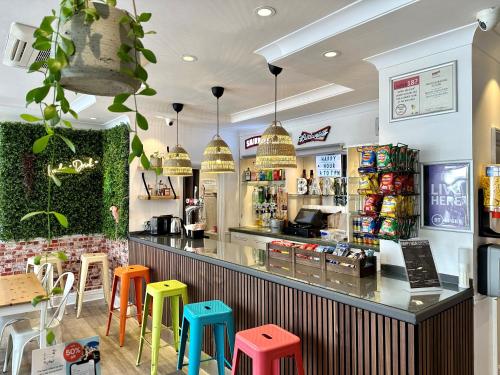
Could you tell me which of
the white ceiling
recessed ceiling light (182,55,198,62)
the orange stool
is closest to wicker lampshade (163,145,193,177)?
the white ceiling

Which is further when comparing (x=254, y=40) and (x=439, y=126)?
(x=254, y=40)

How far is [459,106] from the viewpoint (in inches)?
93.0

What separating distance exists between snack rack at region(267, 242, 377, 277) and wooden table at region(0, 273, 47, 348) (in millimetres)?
1754

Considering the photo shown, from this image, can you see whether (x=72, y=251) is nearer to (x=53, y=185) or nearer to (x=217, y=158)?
(x=53, y=185)

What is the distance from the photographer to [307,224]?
516cm

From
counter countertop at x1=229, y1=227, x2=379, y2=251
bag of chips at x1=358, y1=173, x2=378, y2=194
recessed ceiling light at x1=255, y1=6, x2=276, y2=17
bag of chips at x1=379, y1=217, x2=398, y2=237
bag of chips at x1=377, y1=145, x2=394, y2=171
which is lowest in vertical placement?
counter countertop at x1=229, y1=227, x2=379, y2=251

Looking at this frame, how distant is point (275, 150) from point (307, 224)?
2223 millimetres

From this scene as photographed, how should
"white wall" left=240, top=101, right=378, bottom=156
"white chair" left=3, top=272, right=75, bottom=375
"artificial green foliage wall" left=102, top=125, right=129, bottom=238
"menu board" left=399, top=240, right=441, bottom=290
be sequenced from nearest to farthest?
1. "menu board" left=399, top=240, right=441, bottom=290
2. "white chair" left=3, top=272, right=75, bottom=375
3. "white wall" left=240, top=101, right=378, bottom=156
4. "artificial green foliage wall" left=102, top=125, right=129, bottom=238

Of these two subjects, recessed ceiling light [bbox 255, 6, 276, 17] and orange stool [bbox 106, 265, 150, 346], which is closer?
recessed ceiling light [bbox 255, 6, 276, 17]

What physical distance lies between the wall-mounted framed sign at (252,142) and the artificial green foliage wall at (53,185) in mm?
2024

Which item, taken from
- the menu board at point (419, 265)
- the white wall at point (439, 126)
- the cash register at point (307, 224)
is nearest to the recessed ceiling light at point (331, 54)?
the white wall at point (439, 126)

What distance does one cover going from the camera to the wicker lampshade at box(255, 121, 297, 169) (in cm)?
321

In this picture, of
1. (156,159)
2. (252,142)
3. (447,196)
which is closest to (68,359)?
(447,196)

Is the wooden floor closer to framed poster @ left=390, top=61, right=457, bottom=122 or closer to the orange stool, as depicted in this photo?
the orange stool
